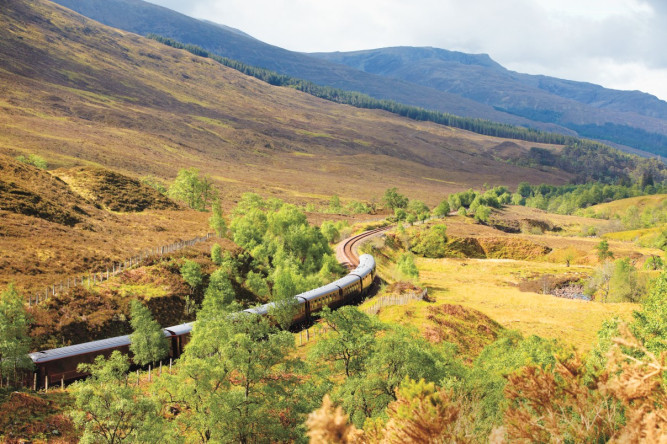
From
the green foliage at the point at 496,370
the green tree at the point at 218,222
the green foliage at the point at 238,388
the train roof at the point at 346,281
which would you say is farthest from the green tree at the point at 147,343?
the green tree at the point at 218,222

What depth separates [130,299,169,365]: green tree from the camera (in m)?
34.0

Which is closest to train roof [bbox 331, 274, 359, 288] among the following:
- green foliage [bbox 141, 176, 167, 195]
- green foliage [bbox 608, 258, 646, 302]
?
green foliage [bbox 608, 258, 646, 302]

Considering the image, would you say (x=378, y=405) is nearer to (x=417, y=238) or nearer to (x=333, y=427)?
(x=333, y=427)

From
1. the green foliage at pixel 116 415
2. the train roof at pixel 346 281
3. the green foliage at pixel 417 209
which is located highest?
the green foliage at pixel 116 415

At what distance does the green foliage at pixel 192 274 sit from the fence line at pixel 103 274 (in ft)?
21.2

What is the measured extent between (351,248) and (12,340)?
7015cm

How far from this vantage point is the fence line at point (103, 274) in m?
41.0

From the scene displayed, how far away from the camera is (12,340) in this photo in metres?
27.2

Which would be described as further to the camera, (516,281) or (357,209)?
(357,209)

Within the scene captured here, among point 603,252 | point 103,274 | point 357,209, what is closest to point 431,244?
point 603,252

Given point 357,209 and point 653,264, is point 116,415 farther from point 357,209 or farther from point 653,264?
point 357,209

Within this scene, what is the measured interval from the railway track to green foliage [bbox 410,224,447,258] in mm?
10533

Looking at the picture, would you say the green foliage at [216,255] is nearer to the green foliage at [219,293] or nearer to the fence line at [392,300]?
the green foliage at [219,293]

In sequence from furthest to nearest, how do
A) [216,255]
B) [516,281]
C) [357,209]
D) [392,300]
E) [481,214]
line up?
1. [357,209]
2. [481,214]
3. [516,281]
4. [216,255]
5. [392,300]
